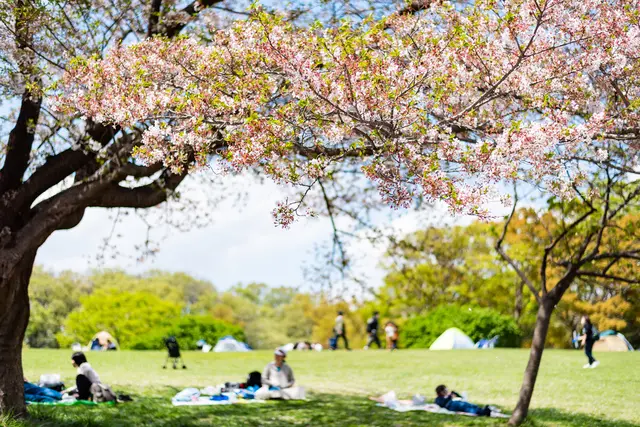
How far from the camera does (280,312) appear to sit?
66938 mm

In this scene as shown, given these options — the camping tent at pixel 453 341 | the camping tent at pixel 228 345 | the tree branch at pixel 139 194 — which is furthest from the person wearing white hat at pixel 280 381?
the camping tent at pixel 228 345

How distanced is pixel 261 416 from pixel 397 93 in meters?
6.52

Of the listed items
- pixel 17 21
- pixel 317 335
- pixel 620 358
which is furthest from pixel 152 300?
pixel 17 21

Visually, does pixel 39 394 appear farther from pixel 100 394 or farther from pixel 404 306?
pixel 404 306

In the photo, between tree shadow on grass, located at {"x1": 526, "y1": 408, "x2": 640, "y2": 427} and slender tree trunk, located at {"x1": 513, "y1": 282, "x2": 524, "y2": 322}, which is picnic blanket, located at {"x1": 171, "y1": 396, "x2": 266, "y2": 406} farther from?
slender tree trunk, located at {"x1": 513, "y1": 282, "x2": 524, "y2": 322}

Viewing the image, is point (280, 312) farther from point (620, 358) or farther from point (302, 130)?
point (302, 130)

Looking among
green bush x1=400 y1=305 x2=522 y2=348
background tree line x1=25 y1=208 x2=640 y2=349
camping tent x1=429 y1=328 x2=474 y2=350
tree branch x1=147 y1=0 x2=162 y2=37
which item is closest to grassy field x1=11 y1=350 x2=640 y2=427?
background tree line x1=25 y1=208 x2=640 y2=349

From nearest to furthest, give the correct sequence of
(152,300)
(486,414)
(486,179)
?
(486,179), (486,414), (152,300)

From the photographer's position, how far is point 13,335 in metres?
8.87

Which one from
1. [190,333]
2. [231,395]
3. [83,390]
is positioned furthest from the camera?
[190,333]

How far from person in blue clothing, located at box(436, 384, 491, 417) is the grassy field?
1.46ft

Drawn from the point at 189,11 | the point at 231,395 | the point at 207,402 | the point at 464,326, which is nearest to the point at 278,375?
the point at 231,395

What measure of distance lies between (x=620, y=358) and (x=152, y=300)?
114 ft

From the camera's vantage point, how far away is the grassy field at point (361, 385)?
1011cm
